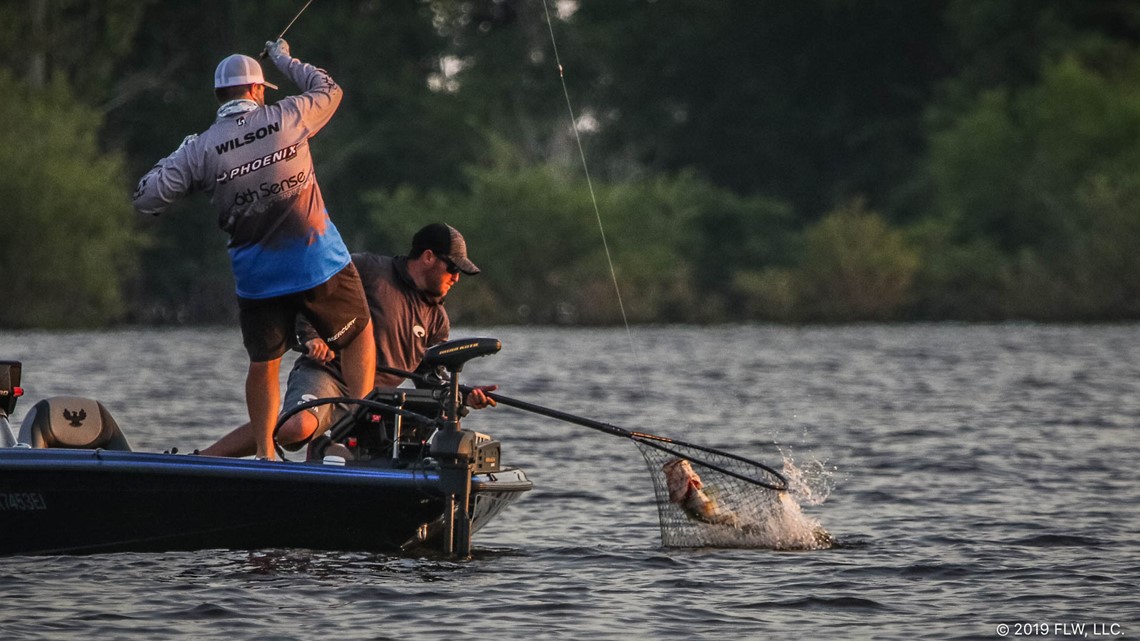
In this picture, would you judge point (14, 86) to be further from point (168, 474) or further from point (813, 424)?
point (168, 474)

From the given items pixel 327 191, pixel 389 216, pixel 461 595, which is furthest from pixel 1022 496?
pixel 327 191

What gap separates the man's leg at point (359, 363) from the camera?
A: 1027cm

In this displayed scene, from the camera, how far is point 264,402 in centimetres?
1016

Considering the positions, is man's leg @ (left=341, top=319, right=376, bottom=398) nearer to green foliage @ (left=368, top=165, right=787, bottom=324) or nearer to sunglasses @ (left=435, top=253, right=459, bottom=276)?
sunglasses @ (left=435, top=253, right=459, bottom=276)

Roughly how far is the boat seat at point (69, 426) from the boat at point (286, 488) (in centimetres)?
1

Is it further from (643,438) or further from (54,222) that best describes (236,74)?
(54,222)

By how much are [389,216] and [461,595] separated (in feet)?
143

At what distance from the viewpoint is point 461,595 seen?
9523 mm

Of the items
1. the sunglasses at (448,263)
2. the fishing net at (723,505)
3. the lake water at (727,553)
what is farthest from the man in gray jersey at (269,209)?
the fishing net at (723,505)

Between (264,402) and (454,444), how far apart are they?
3.28ft

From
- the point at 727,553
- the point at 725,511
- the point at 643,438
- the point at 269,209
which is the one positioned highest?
the point at 269,209

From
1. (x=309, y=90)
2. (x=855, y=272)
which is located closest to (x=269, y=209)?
(x=309, y=90)

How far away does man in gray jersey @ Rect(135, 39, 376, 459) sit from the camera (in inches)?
385

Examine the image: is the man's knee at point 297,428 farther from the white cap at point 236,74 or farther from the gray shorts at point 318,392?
the white cap at point 236,74
